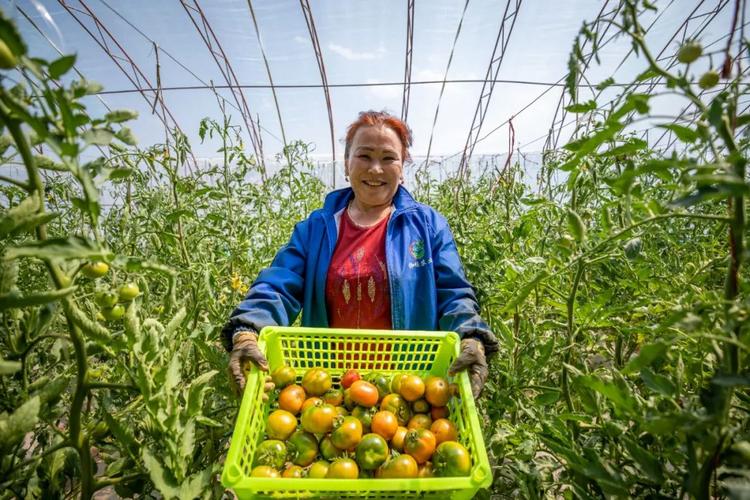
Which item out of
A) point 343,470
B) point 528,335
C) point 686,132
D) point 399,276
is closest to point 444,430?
point 343,470

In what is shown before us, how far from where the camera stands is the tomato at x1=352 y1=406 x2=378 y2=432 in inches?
49.9

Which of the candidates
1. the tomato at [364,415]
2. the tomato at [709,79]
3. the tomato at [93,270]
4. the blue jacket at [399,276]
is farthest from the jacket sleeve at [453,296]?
the tomato at [93,270]

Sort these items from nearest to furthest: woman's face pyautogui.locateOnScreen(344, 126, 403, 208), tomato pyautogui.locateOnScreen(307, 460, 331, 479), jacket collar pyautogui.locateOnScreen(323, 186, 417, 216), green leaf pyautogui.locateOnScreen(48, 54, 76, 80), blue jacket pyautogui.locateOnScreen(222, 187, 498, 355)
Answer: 1. green leaf pyautogui.locateOnScreen(48, 54, 76, 80)
2. tomato pyautogui.locateOnScreen(307, 460, 331, 479)
3. blue jacket pyautogui.locateOnScreen(222, 187, 498, 355)
4. woman's face pyautogui.locateOnScreen(344, 126, 403, 208)
5. jacket collar pyautogui.locateOnScreen(323, 186, 417, 216)

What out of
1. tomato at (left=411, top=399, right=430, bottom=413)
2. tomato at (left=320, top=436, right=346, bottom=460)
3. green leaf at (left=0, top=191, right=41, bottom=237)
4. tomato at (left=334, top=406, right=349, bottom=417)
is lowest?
tomato at (left=320, top=436, right=346, bottom=460)

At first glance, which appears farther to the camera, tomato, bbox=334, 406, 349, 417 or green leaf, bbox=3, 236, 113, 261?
tomato, bbox=334, 406, 349, 417

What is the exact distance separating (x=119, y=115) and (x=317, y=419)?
91cm

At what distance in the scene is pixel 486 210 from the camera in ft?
6.70

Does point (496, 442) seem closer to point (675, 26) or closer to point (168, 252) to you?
point (168, 252)

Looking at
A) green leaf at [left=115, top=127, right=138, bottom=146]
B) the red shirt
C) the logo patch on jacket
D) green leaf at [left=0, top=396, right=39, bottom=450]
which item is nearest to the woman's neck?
the red shirt

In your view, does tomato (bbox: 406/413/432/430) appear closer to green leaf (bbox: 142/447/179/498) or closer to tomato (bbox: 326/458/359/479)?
tomato (bbox: 326/458/359/479)

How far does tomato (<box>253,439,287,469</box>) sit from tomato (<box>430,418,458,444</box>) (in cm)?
42

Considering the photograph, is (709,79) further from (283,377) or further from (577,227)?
(283,377)

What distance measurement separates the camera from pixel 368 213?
1.95 metres

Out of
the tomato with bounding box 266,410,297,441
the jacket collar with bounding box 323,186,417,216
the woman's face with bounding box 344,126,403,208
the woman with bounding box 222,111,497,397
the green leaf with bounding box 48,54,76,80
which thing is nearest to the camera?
the green leaf with bounding box 48,54,76,80
